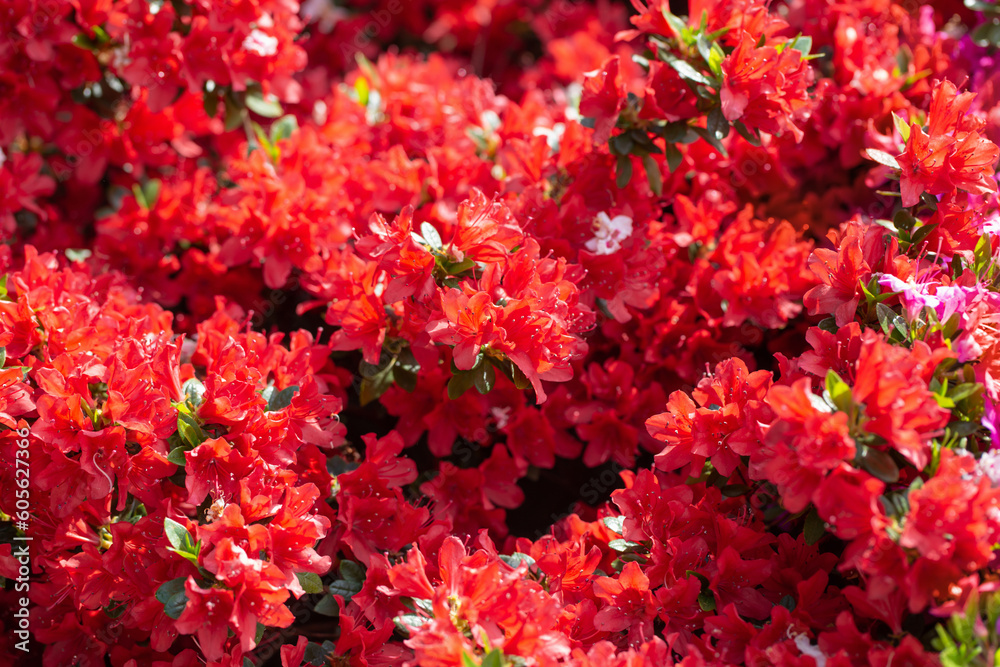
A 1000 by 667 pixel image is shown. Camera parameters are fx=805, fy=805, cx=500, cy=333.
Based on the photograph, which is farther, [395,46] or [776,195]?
[395,46]

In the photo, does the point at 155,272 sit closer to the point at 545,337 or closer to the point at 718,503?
the point at 545,337

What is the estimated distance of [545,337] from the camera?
142 cm

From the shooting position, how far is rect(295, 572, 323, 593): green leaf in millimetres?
1365

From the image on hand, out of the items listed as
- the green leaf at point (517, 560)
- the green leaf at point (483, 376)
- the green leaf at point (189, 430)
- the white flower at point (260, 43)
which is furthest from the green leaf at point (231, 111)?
the green leaf at point (517, 560)

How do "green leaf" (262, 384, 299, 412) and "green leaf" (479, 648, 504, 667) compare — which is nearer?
"green leaf" (479, 648, 504, 667)

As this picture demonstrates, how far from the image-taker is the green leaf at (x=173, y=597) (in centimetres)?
126

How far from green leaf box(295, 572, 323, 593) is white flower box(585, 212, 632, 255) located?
0.88 m

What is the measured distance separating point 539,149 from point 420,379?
60 cm

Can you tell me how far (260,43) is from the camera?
206cm

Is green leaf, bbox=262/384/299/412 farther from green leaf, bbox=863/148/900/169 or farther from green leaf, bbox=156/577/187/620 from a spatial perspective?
green leaf, bbox=863/148/900/169

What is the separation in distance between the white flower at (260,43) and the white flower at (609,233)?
3.19 ft

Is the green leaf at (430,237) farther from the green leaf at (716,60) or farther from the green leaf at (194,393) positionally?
the green leaf at (716,60)

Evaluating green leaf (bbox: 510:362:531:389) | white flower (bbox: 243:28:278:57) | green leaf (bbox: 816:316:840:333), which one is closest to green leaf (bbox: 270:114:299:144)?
white flower (bbox: 243:28:278:57)

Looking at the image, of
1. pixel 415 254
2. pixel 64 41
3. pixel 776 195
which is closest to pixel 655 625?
pixel 415 254
